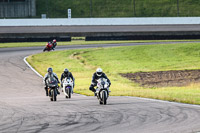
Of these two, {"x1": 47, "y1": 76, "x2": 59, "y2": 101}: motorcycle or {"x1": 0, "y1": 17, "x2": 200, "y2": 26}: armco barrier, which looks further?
{"x1": 0, "y1": 17, "x2": 200, "y2": 26}: armco barrier

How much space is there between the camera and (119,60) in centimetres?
3841

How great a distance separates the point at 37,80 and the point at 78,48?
18.1 meters

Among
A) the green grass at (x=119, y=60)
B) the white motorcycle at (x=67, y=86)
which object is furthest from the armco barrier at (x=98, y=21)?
the white motorcycle at (x=67, y=86)

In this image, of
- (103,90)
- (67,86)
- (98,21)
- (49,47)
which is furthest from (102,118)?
(98,21)

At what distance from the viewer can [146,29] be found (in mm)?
50969

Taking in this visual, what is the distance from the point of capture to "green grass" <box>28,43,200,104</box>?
32.7 meters

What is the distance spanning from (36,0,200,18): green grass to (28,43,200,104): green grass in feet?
55.9

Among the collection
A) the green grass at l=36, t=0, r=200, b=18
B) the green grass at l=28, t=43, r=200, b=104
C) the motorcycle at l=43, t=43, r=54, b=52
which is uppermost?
the green grass at l=36, t=0, r=200, b=18

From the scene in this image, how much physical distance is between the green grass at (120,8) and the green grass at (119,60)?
55.9 ft

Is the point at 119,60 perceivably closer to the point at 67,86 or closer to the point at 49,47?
the point at 49,47

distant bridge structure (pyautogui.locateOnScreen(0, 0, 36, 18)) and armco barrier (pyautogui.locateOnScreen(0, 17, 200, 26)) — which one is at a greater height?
distant bridge structure (pyautogui.locateOnScreen(0, 0, 36, 18))

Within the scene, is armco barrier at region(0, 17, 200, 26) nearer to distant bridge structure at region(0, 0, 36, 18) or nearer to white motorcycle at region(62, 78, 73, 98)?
distant bridge structure at region(0, 0, 36, 18)

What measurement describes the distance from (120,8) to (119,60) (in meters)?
24.8

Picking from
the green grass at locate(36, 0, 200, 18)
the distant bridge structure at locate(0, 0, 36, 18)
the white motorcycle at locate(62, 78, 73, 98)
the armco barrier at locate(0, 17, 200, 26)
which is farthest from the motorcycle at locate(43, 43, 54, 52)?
the white motorcycle at locate(62, 78, 73, 98)
